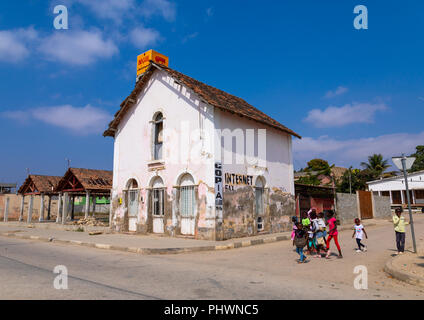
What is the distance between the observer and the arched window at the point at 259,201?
15.5 m

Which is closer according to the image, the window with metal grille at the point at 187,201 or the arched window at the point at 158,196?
the window with metal grille at the point at 187,201

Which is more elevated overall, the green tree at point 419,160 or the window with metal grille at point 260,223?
the green tree at point 419,160

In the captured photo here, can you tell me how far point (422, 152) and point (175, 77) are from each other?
54630 millimetres

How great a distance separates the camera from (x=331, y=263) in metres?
8.05

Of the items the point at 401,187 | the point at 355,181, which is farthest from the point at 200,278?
the point at 355,181

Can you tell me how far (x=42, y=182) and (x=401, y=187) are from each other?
4356 centimetres

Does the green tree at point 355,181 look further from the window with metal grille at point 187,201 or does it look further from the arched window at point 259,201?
the window with metal grille at point 187,201

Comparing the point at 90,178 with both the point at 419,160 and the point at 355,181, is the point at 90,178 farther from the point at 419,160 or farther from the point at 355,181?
the point at 419,160

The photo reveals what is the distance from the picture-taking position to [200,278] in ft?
20.1

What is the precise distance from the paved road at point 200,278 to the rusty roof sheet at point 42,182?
2058 centimetres

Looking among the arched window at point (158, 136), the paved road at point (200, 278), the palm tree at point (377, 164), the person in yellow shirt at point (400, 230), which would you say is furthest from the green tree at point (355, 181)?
the paved road at point (200, 278)
